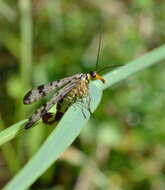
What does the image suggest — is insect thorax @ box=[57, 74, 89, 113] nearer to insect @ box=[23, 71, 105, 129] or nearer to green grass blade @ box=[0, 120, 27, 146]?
insect @ box=[23, 71, 105, 129]

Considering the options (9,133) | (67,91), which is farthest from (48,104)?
(9,133)

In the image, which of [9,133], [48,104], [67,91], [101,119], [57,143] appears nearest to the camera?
[57,143]

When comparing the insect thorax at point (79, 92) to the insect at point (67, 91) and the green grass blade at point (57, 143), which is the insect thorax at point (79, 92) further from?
the green grass blade at point (57, 143)

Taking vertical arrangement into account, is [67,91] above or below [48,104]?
below

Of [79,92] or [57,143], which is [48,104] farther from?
[57,143]

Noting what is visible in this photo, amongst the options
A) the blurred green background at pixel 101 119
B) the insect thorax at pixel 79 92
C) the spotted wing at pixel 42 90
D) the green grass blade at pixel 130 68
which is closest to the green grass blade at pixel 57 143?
the green grass blade at pixel 130 68

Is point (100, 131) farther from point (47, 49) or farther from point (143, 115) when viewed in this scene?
point (47, 49)

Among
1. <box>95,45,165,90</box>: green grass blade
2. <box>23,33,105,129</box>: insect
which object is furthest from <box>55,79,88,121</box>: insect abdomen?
<box>95,45,165,90</box>: green grass blade

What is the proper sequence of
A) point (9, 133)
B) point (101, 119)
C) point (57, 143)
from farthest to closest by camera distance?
point (101, 119)
point (9, 133)
point (57, 143)

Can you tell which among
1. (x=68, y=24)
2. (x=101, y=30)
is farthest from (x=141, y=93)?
(x=68, y=24)
